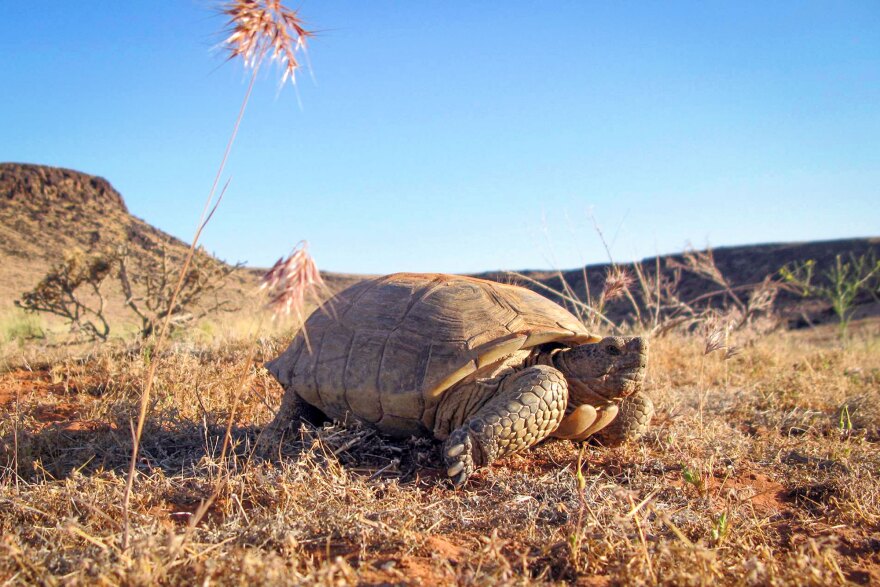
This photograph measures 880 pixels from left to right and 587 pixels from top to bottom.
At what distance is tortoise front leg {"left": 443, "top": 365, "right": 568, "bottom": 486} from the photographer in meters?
2.98

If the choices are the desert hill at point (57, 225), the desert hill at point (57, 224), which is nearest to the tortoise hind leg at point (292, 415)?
the desert hill at point (57, 225)

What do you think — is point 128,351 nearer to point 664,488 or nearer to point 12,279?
point 664,488

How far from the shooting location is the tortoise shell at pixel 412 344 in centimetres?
331

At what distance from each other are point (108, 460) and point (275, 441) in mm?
960

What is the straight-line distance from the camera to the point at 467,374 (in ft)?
10.7

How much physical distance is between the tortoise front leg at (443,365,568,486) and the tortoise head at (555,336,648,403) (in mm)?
239

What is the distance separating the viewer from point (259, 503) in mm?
2637

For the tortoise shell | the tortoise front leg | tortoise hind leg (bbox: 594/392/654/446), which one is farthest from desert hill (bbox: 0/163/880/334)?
the tortoise front leg

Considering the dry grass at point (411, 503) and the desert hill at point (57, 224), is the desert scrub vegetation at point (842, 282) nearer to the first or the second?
the dry grass at point (411, 503)

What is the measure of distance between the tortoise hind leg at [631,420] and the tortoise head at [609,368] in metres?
0.41

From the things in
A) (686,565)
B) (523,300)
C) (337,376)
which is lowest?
(686,565)

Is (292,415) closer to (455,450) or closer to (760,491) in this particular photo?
(455,450)

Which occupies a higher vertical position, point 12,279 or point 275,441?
point 12,279

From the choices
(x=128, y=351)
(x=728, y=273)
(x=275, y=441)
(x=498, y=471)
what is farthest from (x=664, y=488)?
(x=728, y=273)
